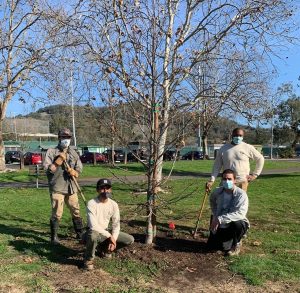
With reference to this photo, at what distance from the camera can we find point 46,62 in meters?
17.8

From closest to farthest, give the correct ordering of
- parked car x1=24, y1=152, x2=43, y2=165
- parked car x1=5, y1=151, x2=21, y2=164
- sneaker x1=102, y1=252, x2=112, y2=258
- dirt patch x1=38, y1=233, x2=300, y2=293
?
1. dirt patch x1=38, y1=233, x2=300, y2=293
2. sneaker x1=102, y1=252, x2=112, y2=258
3. parked car x1=24, y1=152, x2=43, y2=165
4. parked car x1=5, y1=151, x2=21, y2=164

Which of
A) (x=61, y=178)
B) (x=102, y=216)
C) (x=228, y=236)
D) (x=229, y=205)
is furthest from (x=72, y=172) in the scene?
(x=228, y=236)

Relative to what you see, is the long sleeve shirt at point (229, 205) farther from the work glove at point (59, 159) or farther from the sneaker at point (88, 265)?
the work glove at point (59, 159)

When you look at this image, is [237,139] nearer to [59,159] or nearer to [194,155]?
[59,159]

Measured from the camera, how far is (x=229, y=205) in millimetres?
6281

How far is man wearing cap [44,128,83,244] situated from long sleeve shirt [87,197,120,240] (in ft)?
3.82

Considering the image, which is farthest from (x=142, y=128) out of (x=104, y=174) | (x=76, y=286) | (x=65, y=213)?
(x=104, y=174)

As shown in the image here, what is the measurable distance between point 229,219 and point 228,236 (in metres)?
0.28

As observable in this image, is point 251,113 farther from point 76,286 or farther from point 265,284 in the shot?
point 76,286

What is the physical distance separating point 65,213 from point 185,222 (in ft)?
9.23

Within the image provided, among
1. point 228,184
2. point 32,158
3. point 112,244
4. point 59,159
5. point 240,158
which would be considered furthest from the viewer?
point 32,158

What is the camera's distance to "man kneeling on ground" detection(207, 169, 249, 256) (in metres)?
5.99

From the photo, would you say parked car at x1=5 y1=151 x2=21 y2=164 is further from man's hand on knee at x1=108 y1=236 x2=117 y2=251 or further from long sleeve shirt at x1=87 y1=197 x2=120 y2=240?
man's hand on knee at x1=108 y1=236 x2=117 y2=251

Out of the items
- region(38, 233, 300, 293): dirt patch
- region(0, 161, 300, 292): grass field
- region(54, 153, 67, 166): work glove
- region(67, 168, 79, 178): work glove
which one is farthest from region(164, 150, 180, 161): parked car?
region(54, 153, 67, 166): work glove
